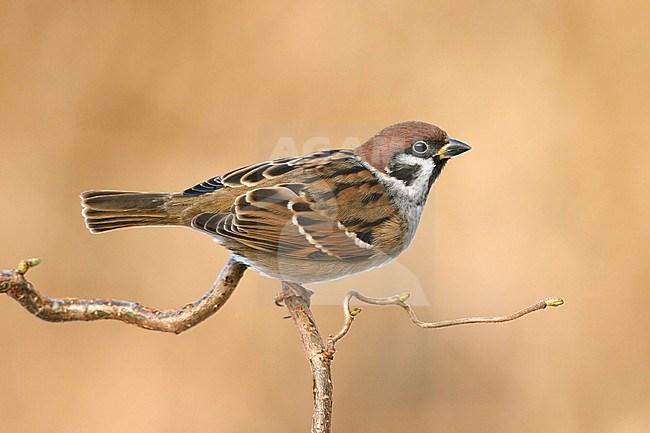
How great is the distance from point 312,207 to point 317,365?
26.4 inches

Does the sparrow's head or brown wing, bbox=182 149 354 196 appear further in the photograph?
brown wing, bbox=182 149 354 196

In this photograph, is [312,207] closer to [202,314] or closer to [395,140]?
[395,140]

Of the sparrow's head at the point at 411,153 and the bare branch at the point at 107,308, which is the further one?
the sparrow's head at the point at 411,153

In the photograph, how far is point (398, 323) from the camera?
3324 mm

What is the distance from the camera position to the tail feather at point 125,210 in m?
2.04

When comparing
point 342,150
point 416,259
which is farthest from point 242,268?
point 416,259

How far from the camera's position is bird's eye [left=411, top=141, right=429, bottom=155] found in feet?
6.63

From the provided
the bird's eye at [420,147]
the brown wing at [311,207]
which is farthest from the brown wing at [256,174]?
the bird's eye at [420,147]

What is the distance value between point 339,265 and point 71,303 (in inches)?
29.8

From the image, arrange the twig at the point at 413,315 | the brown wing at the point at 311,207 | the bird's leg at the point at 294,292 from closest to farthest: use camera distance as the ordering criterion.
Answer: the twig at the point at 413,315
the bird's leg at the point at 294,292
the brown wing at the point at 311,207

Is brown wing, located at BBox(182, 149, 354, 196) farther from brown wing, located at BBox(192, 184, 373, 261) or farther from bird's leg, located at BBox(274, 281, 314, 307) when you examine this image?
bird's leg, located at BBox(274, 281, 314, 307)

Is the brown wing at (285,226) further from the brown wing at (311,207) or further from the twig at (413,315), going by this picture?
the twig at (413,315)

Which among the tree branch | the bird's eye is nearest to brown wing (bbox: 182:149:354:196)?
the bird's eye

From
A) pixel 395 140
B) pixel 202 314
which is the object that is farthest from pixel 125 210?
pixel 395 140
